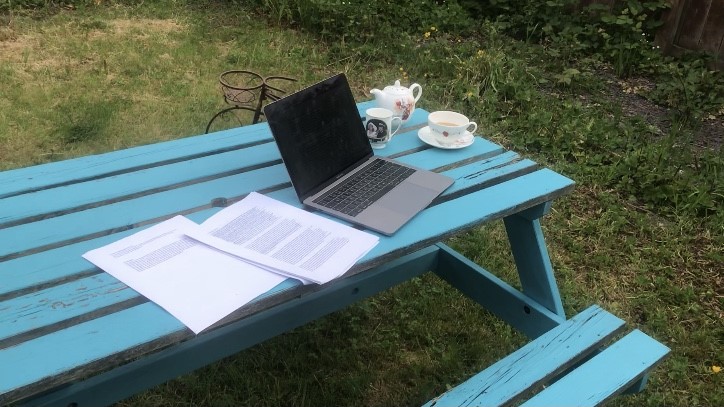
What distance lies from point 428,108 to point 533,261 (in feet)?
6.30

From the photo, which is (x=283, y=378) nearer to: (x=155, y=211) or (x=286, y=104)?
(x=155, y=211)

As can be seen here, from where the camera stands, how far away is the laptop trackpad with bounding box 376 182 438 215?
166 cm

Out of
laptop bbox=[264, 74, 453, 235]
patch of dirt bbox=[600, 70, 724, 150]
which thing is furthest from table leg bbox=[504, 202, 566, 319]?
patch of dirt bbox=[600, 70, 724, 150]

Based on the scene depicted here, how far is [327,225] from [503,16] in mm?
4146

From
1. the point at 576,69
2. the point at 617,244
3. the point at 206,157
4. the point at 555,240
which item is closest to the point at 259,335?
the point at 206,157

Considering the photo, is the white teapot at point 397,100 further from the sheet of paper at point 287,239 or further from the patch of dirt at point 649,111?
the patch of dirt at point 649,111

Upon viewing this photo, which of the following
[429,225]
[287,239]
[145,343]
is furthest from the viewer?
[429,225]

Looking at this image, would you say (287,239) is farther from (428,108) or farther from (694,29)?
(694,29)

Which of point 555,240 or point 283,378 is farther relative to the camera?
point 555,240

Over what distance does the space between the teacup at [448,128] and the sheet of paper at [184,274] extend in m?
0.88

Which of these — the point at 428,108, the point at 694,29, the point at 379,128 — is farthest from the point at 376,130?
the point at 694,29

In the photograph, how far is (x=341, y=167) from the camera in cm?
181

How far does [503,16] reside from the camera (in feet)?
17.0

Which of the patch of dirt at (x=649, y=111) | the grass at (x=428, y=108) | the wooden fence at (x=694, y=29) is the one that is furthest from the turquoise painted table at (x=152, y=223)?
the wooden fence at (x=694, y=29)
